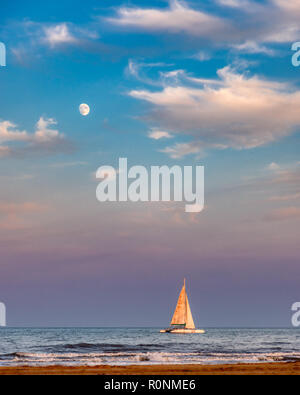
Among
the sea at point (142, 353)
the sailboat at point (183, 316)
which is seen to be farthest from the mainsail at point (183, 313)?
the sea at point (142, 353)

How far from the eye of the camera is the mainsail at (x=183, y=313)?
148750 millimetres

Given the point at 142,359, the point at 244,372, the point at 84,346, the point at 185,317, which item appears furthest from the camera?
the point at 185,317

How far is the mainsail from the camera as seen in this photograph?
149m

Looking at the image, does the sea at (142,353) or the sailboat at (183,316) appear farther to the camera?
the sailboat at (183,316)

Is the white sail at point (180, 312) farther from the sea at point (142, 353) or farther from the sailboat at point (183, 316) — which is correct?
the sea at point (142, 353)

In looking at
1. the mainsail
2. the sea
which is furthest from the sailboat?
the sea

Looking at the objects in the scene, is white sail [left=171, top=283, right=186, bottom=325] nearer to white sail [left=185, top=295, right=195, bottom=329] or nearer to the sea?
white sail [left=185, top=295, right=195, bottom=329]

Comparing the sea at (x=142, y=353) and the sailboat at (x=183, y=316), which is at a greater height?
the sailboat at (x=183, y=316)

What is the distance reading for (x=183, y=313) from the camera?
488 feet

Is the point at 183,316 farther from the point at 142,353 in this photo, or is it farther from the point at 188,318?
the point at 142,353
